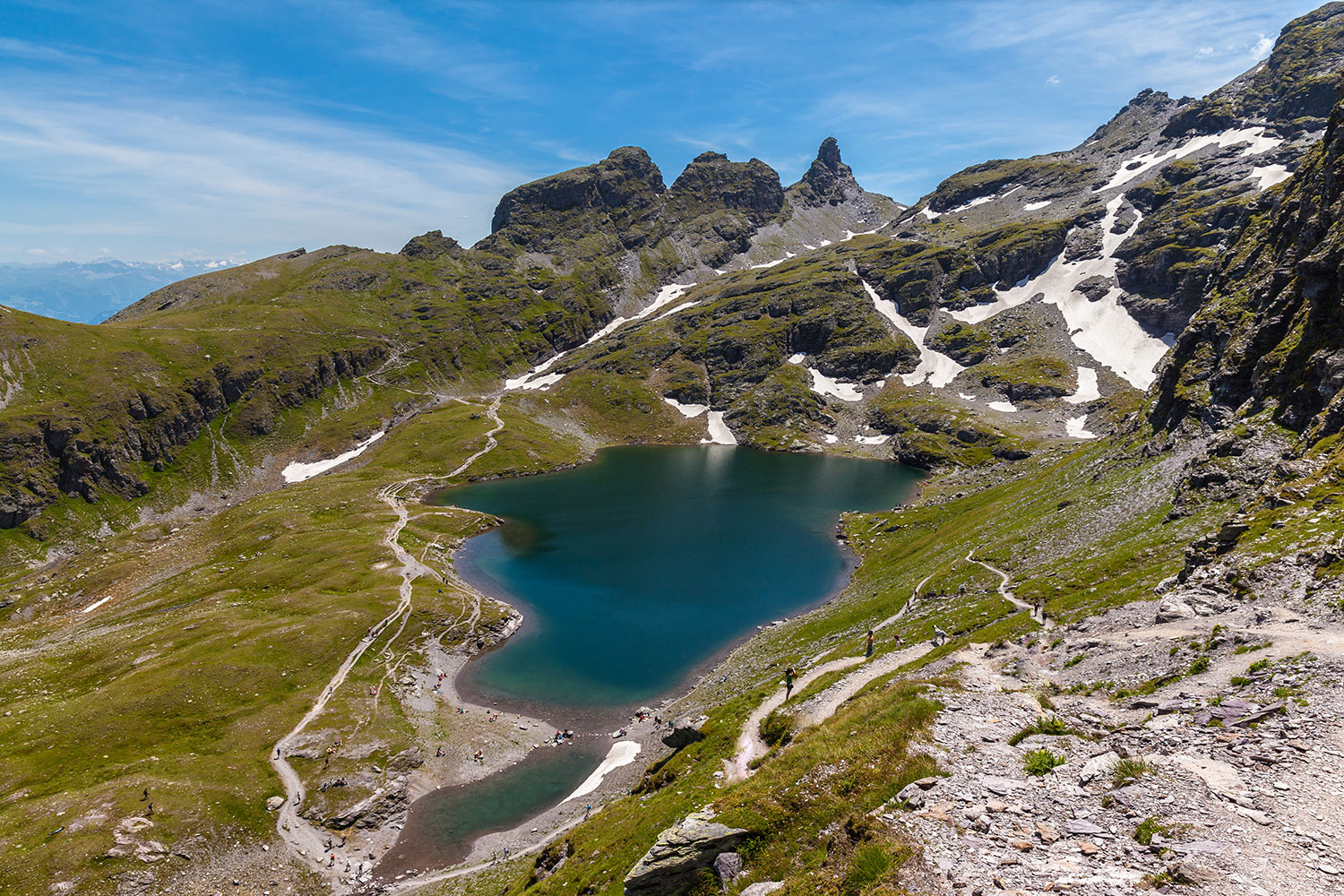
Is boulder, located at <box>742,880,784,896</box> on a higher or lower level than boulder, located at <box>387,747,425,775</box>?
higher

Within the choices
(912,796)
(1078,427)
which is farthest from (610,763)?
(1078,427)

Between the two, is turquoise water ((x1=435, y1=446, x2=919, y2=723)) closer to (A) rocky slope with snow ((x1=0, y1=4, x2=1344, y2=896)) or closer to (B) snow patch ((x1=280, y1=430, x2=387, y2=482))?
(A) rocky slope with snow ((x1=0, y1=4, x2=1344, y2=896))

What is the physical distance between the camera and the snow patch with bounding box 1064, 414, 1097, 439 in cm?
17125

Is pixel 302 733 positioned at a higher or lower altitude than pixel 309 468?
lower

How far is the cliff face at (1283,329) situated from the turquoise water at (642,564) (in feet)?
182

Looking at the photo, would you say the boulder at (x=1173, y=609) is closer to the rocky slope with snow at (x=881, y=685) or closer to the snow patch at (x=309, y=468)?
the rocky slope with snow at (x=881, y=685)

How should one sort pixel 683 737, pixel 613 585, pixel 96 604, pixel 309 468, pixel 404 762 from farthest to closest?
pixel 309 468
pixel 96 604
pixel 613 585
pixel 404 762
pixel 683 737

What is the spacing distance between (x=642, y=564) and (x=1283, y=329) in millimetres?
91160

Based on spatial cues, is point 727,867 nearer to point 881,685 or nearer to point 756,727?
point 881,685

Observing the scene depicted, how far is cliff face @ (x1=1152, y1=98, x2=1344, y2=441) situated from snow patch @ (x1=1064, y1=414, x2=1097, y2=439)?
307ft

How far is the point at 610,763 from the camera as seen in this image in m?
57.3

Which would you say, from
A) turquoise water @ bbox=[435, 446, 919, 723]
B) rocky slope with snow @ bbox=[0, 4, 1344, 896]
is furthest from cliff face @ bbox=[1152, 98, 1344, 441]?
turquoise water @ bbox=[435, 446, 919, 723]

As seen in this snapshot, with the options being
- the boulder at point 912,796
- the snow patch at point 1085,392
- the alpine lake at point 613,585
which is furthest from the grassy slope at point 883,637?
the snow patch at point 1085,392

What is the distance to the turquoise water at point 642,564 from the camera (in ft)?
243
